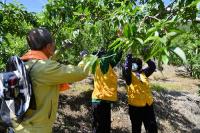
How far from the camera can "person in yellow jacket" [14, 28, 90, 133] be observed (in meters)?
3.23

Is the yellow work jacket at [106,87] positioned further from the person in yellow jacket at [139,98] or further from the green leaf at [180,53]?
the green leaf at [180,53]

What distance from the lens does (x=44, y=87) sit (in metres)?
3.27

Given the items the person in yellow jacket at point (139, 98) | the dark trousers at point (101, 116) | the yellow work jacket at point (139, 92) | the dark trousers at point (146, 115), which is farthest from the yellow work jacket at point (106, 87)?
the dark trousers at point (146, 115)

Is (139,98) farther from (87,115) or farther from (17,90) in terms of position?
(17,90)

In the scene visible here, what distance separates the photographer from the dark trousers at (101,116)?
6.71 m

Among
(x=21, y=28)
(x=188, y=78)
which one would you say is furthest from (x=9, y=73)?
(x=188, y=78)

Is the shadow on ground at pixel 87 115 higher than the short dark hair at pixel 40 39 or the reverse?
the reverse

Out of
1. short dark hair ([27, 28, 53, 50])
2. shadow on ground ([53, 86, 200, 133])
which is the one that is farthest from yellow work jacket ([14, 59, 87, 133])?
shadow on ground ([53, 86, 200, 133])

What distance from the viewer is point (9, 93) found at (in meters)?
3.20

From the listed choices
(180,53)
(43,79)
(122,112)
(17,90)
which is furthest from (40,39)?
(122,112)

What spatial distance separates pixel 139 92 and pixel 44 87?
3.98 metres

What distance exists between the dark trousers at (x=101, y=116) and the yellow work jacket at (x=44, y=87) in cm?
340

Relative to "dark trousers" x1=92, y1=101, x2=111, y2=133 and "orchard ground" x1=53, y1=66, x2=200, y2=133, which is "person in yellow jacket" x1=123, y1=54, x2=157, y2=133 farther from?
"orchard ground" x1=53, y1=66, x2=200, y2=133

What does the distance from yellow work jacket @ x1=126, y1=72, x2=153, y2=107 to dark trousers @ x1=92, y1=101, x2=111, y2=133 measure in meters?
0.55
